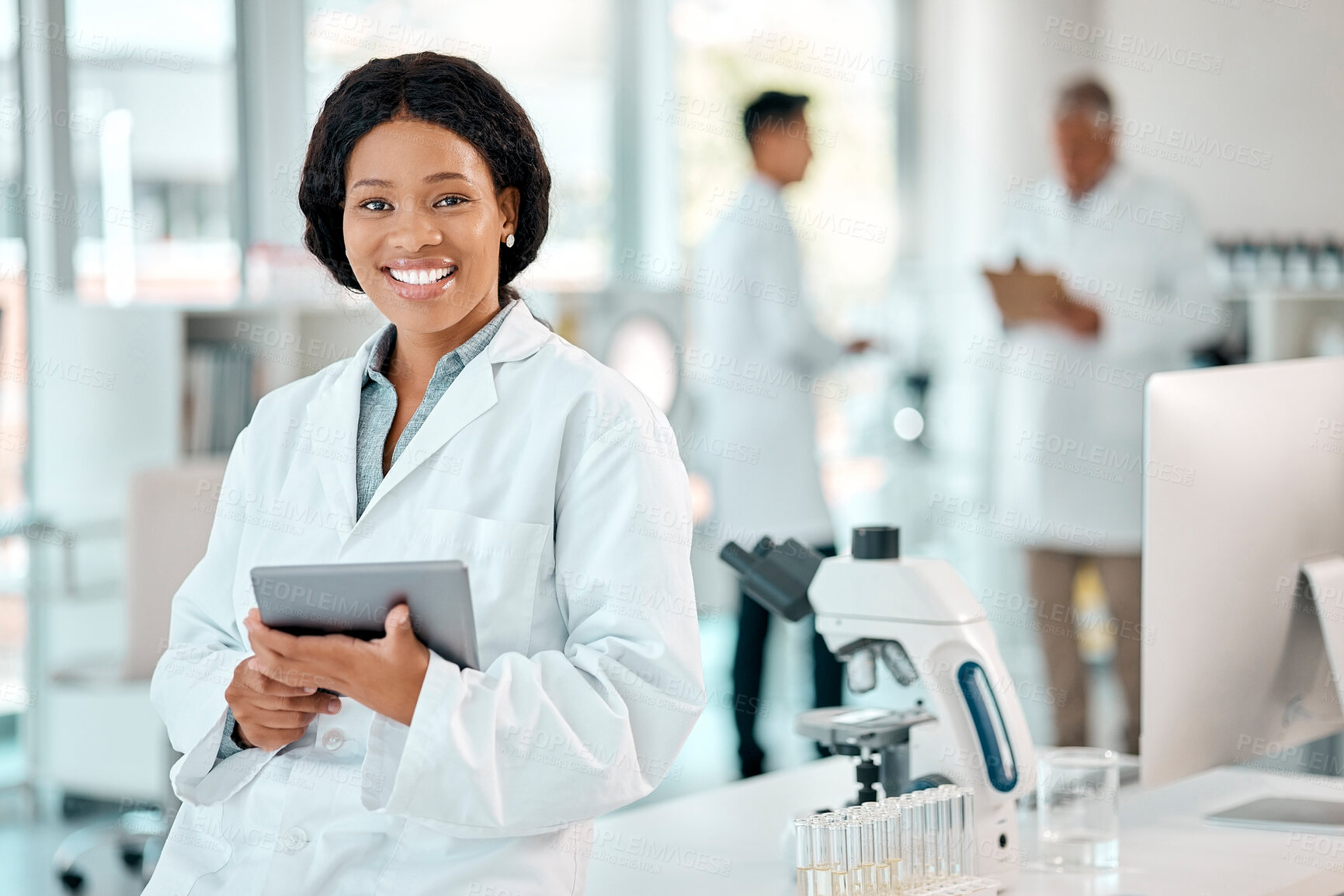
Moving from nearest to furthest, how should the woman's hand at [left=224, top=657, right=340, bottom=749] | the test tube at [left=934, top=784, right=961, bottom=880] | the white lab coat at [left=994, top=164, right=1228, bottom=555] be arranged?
1. the woman's hand at [left=224, top=657, right=340, bottom=749]
2. the test tube at [left=934, top=784, right=961, bottom=880]
3. the white lab coat at [left=994, top=164, right=1228, bottom=555]

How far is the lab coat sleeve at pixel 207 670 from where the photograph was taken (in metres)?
1.37

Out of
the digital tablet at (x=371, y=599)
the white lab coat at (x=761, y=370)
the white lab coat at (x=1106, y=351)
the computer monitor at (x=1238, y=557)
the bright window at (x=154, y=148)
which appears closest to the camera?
the digital tablet at (x=371, y=599)

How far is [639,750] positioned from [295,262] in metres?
2.99

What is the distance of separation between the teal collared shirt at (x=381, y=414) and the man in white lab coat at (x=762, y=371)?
221 cm

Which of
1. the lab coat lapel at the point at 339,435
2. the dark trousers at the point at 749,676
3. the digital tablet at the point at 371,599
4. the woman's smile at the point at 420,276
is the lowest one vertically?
the dark trousers at the point at 749,676

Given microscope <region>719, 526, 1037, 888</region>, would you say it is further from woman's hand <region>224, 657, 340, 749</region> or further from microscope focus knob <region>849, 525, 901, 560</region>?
woman's hand <region>224, 657, 340, 749</region>

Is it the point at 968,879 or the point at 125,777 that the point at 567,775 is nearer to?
the point at 968,879

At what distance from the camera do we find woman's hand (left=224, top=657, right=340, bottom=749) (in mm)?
1294

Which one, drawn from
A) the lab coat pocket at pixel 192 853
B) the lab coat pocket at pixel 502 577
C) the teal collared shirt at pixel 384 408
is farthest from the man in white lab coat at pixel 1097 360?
the lab coat pocket at pixel 192 853

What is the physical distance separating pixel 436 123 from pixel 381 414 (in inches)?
12.3

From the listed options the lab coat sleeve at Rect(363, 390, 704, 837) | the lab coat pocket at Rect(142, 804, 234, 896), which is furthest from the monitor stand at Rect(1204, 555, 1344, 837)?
the lab coat pocket at Rect(142, 804, 234, 896)

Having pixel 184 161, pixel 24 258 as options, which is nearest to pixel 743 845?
pixel 24 258

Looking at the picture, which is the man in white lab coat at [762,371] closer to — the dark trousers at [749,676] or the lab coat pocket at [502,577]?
the dark trousers at [749,676]

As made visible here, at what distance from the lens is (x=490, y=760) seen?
1.20 m
